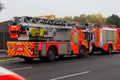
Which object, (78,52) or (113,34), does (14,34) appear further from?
(113,34)

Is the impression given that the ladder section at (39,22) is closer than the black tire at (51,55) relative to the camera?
Yes

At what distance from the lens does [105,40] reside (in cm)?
3150

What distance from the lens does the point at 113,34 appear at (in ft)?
107

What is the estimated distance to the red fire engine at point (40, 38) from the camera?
67.5 ft

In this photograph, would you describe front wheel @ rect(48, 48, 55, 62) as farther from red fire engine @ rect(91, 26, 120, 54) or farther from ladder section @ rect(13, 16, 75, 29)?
red fire engine @ rect(91, 26, 120, 54)

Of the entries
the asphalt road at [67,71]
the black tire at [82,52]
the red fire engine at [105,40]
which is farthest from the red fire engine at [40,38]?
the red fire engine at [105,40]

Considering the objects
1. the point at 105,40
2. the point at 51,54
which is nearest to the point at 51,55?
the point at 51,54

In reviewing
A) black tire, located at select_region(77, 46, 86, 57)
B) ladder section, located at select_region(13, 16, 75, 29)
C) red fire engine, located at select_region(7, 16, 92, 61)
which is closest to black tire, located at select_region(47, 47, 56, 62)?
red fire engine, located at select_region(7, 16, 92, 61)

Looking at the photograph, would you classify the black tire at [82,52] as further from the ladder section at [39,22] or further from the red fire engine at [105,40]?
the red fire engine at [105,40]

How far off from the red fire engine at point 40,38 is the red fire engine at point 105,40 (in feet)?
19.9

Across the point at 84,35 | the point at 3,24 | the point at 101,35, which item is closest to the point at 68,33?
the point at 84,35

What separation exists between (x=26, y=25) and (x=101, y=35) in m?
11.8

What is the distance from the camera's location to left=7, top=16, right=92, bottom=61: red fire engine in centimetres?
2056

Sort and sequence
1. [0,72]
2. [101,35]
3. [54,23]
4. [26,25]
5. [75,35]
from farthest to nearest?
1. [101,35]
2. [75,35]
3. [54,23]
4. [26,25]
5. [0,72]
